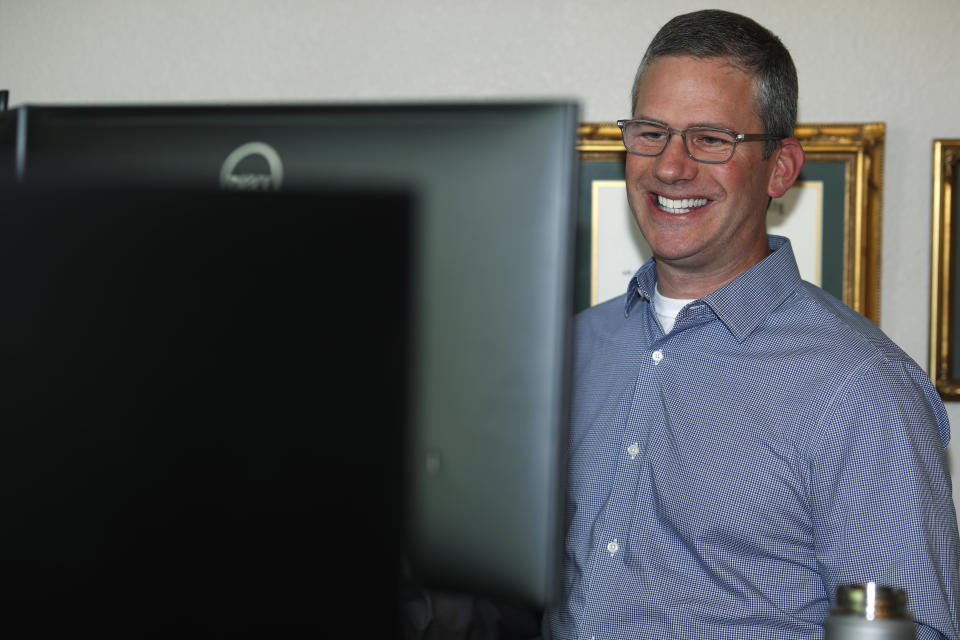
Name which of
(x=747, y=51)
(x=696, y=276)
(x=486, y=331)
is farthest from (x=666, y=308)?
(x=486, y=331)

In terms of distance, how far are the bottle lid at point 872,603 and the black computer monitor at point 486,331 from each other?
0.67 ft

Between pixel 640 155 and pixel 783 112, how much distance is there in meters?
0.24

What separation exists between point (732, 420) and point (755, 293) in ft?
0.75

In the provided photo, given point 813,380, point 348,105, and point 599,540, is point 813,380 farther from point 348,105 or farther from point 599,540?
point 348,105

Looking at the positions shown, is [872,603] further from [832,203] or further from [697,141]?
[832,203]

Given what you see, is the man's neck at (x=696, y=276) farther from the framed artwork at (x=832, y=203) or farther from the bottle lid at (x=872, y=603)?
the bottle lid at (x=872, y=603)

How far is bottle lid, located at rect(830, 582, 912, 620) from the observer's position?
1.99ft

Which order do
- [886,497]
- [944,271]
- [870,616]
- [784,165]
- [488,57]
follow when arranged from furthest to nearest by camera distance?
1. [488,57]
2. [944,271]
3. [784,165]
4. [886,497]
5. [870,616]

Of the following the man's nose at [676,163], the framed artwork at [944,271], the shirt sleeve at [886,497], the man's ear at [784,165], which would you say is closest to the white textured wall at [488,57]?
the framed artwork at [944,271]

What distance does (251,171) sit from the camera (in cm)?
68

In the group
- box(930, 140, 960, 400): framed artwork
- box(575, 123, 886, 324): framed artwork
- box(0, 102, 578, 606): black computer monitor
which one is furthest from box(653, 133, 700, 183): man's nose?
box(0, 102, 578, 606): black computer monitor

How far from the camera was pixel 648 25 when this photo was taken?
187cm

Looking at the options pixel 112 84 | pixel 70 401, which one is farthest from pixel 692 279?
pixel 112 84

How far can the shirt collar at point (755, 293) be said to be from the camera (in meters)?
1.43
